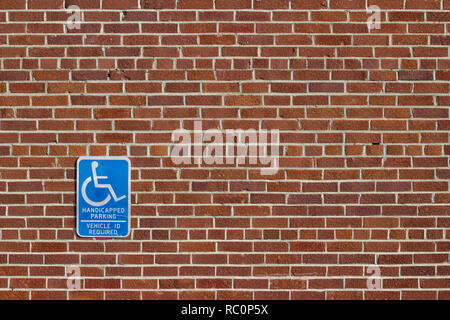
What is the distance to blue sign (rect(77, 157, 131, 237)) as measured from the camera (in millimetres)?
2496

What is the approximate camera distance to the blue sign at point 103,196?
8.19ft

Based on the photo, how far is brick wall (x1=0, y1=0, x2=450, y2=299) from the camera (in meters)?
2.51

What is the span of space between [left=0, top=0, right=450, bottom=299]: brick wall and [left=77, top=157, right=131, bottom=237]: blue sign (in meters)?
0.07

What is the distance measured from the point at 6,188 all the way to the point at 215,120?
1.41m

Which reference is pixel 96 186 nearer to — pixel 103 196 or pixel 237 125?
pixel 103 196

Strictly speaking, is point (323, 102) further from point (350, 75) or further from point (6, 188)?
point (6, 188)

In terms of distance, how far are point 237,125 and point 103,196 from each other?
964mm

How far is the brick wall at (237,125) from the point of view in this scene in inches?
99.0

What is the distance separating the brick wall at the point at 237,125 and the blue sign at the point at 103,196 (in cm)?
7

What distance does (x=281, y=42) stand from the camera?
2.51m

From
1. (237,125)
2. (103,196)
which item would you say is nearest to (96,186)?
(103,196)

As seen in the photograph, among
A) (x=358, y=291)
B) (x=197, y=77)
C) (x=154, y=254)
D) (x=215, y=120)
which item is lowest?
(x=358, y=291)

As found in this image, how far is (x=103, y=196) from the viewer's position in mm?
2494

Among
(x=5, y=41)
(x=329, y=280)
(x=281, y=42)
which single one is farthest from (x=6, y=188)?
(x=329, y=280)
